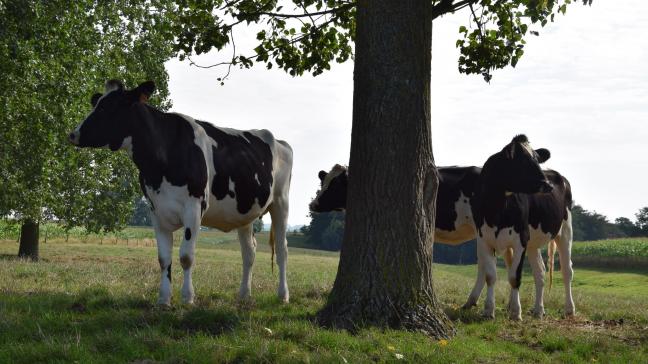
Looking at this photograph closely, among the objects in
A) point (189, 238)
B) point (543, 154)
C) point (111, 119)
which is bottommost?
point (189, 238)

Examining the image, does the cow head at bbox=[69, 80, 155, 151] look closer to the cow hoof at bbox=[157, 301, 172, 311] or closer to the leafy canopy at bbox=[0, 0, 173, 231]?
the cow hoof at bbox=[157, 301, 172, 311]

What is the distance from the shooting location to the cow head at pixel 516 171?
11.5m

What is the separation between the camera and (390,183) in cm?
862

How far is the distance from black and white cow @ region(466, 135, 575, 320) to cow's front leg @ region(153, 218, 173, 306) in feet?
17.7

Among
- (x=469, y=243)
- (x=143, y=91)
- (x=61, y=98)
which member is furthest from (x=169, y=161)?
(x=469, y=243)

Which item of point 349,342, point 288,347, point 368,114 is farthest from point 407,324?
point 368,114

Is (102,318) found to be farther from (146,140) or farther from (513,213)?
(513,213)

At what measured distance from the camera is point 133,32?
28266 mm

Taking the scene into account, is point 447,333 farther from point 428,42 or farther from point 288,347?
point 428,42

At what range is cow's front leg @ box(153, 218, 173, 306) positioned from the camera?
382 inches

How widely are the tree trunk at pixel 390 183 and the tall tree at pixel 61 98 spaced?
10186 millimetres

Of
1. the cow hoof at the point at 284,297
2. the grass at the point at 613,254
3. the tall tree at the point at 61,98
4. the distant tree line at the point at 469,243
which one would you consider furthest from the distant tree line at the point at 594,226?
the cow hoof at the point at 284,297

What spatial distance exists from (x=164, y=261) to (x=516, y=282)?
6007 mm

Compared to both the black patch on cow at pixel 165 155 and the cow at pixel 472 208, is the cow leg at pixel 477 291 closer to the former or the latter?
the cow at pixel 472 208
